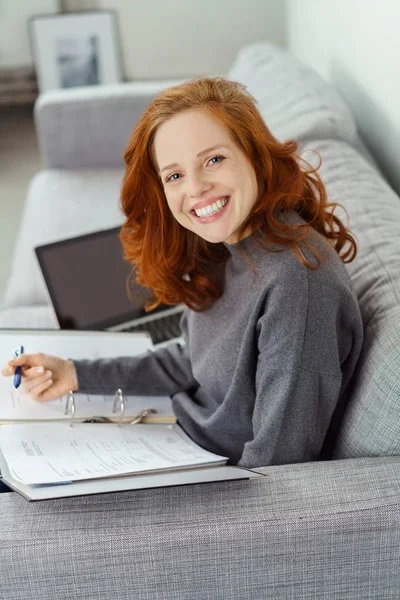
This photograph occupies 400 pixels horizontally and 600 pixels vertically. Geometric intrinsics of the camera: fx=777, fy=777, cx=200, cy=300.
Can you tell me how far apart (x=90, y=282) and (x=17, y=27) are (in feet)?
8.48

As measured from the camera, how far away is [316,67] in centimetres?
288

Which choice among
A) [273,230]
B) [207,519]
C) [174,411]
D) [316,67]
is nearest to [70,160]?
[316,67]

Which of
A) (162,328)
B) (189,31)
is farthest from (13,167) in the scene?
(162,328)

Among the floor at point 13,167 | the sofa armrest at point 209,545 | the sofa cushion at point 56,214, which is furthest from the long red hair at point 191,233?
the floor at point 13,167

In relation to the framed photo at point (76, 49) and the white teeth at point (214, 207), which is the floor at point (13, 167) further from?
the white teeth at point (214, 207)

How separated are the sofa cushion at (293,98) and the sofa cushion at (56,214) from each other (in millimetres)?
581

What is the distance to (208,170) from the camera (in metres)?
1.14

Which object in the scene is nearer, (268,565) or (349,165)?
(268,565)

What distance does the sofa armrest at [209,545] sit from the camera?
99 centimetres

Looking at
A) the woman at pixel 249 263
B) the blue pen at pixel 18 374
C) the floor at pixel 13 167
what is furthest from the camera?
the floor at pixel 13 167

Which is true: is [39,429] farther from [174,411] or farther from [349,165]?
[349,165]

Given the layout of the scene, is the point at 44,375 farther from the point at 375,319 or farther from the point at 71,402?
the point at 375,319

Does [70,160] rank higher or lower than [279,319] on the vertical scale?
lower

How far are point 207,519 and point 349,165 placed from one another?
3.13ft
